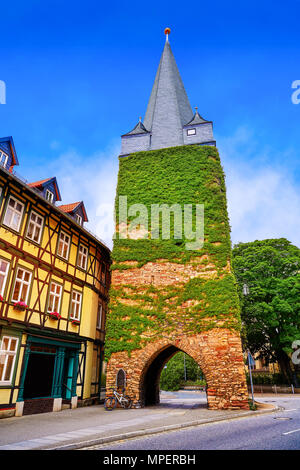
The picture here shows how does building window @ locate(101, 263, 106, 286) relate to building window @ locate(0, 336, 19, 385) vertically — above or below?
above

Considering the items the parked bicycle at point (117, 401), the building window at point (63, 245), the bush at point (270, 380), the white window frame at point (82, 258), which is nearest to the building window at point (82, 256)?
the white window frame at point (82, 258)

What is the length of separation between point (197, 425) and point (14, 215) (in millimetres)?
10205

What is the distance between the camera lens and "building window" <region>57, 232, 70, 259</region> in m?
15.8

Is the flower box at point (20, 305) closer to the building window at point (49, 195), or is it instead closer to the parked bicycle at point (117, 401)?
the building window at point (49, 195)

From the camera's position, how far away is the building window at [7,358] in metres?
11.6

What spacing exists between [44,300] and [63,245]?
10.2 feet

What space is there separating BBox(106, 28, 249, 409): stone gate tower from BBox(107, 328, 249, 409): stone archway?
42 millimetres

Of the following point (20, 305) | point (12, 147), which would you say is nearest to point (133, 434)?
point (20, 305)

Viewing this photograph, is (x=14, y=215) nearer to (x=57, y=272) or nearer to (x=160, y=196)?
(x=57, y=272)

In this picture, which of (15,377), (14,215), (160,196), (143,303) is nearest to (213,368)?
(143,303)

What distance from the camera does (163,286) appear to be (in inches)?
654

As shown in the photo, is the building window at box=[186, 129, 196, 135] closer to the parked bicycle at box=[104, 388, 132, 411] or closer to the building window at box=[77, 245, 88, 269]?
Answer: the building window at box=[77, 245, 88, 269]

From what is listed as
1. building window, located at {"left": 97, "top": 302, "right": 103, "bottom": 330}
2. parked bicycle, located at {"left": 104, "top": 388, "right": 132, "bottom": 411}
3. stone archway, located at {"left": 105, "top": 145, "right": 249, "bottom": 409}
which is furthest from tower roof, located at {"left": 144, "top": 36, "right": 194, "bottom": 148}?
parked bicycle, located at {"left": 104, "top": 388, "right": 132, "bottom": 411}

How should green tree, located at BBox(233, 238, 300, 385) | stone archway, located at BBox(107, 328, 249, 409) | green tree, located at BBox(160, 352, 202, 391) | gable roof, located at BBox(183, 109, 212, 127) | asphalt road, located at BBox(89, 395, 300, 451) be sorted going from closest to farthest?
asphalt road, located at BBox(89, 395, 300, 451)
stone archway, located at BBox(107, 328, 249, 409)
gable roof, located at BBox(183, 109, 212, 127)
green tree, located at BBox(233, 238, 300, 385)
green tree, located at BBox(160, 352, 202, 391)
